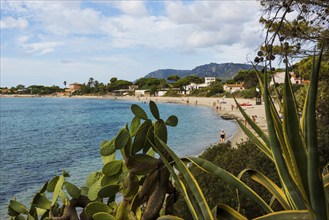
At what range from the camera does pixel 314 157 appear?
0.90 meters

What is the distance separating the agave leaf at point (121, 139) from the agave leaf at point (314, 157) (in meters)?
0.72

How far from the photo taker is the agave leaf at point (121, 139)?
142 cm

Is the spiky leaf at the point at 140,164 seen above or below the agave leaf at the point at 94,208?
above

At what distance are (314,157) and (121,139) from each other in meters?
0.76

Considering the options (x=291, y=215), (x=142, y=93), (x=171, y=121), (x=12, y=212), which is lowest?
(x=142, y=93)

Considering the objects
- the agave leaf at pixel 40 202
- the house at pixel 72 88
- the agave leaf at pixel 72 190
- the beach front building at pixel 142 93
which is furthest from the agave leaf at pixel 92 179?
the house at pixel 72 88

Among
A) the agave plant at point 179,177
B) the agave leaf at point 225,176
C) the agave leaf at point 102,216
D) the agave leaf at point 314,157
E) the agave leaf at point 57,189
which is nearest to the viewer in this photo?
the agave leaf at point 314,157

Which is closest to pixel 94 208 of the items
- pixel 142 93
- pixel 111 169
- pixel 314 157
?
pixel 111 169

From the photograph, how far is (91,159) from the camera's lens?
73.9 feet

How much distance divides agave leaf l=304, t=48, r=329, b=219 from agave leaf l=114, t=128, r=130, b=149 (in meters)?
0.72

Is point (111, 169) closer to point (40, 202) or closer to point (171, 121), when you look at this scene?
point (171, 121)

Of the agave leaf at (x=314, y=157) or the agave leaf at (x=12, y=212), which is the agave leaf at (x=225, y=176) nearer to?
the agave leaf at (x=314, y=157)

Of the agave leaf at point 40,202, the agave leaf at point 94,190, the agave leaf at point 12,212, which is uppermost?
the agave leaf at point 94,190

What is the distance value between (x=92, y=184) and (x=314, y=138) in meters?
1.12
